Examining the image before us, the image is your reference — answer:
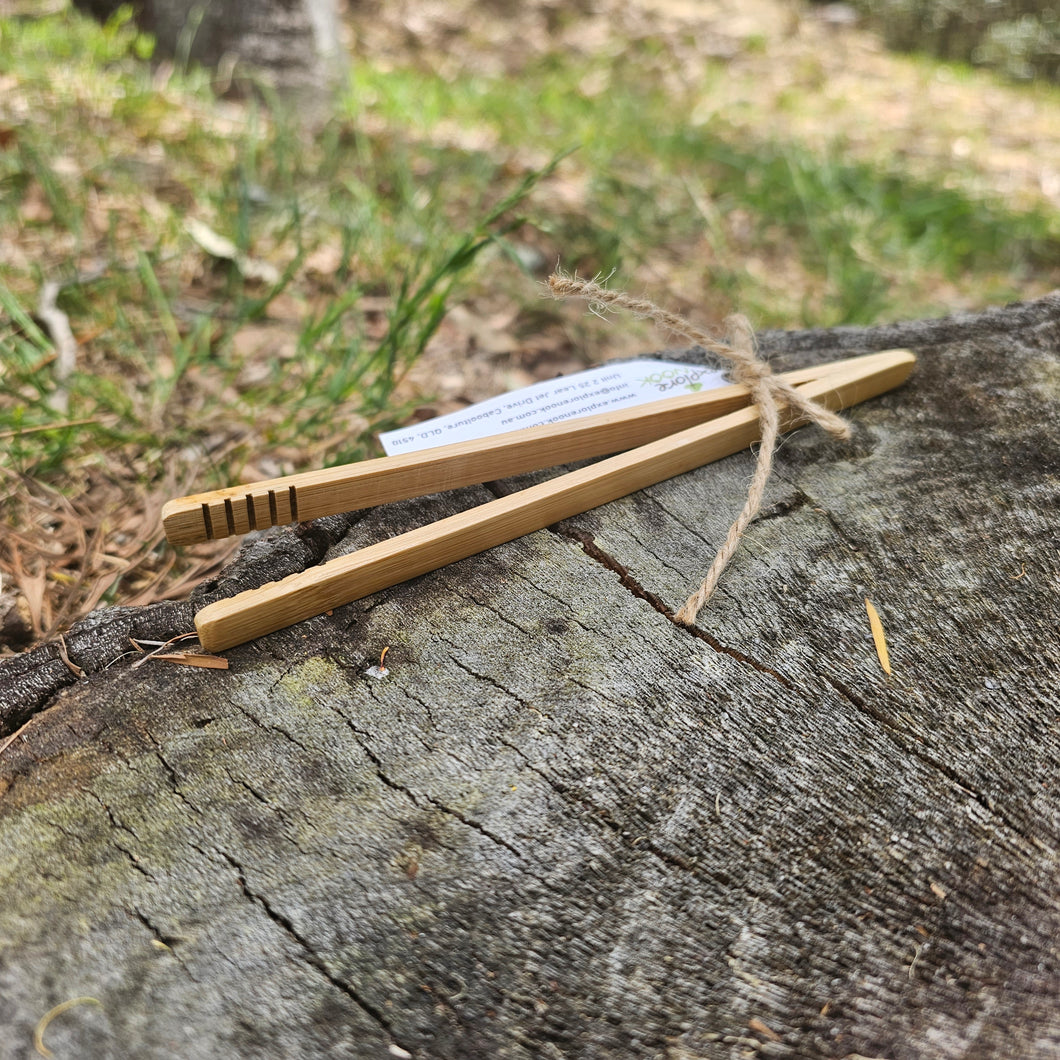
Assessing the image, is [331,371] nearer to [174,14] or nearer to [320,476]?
[320,476]

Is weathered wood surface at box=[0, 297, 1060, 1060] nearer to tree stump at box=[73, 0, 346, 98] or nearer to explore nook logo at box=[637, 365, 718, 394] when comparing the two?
explore nook logo at box=[637, 365, 718, 394]

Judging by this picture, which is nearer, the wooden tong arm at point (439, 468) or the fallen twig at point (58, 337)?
the wooden tong arm at point (439, 468)

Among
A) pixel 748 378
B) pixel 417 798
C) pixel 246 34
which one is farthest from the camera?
pixel 246 34

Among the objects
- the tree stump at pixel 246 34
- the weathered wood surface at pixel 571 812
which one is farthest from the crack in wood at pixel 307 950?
the tree stump at pixel 246 34

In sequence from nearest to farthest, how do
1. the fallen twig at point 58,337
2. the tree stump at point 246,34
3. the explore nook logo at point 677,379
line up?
the explore nook logo at point 677,379 < the fallen twig at point 58,337 < the tree stump at point 246,34

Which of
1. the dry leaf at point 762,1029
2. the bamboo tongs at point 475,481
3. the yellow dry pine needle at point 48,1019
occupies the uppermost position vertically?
the bamboo tongs at point 475,481

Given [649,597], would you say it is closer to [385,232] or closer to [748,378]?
[748,378]

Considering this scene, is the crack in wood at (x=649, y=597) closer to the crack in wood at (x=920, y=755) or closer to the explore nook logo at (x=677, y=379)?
the crack in wood at (x=920, y=755)

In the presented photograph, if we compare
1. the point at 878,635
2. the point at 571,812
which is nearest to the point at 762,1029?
the point at 571,812
